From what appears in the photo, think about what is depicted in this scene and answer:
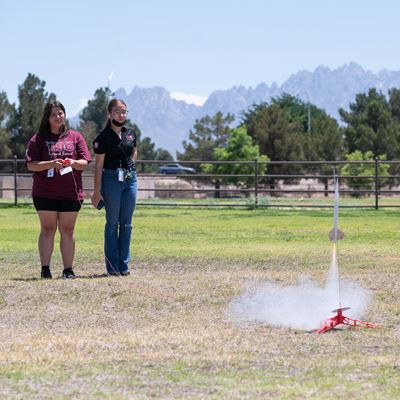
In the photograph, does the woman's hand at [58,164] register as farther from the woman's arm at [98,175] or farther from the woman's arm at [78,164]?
the woman's arm at [98,175]

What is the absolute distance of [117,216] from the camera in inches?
427

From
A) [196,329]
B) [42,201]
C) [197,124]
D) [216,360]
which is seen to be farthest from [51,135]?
[197,124]

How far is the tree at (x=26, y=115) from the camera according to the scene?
199ft

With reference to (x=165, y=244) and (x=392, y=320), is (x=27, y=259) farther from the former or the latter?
(x=392, y=320)

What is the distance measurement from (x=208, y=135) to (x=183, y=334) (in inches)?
2917

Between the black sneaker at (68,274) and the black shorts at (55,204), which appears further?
the black shorts at (55,204)

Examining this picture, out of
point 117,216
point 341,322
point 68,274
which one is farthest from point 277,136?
point 341,322

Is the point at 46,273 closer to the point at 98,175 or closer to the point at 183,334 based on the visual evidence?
the point at 98,175

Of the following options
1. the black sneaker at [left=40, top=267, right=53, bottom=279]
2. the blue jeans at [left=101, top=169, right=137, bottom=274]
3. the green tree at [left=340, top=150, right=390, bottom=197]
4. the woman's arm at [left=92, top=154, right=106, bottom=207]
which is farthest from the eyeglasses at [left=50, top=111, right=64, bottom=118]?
the green tree at [left=340, top=150, right=390, bottom=197]

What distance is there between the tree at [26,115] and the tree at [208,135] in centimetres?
1835

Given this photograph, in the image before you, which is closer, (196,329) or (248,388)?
(248,388)

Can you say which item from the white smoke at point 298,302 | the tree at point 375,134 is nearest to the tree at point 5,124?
the tree at point 375,134

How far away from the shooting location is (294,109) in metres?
95.3

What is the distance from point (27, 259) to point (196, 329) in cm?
564
